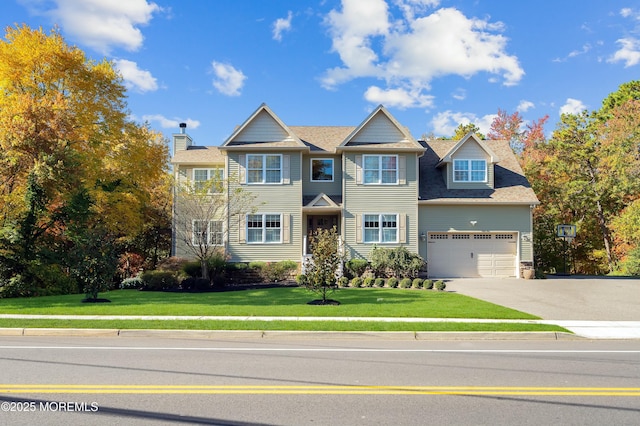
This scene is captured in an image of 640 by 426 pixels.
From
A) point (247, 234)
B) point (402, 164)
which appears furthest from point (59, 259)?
point (402, 164)

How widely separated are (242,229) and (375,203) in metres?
7.32

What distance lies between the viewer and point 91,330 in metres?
10.9

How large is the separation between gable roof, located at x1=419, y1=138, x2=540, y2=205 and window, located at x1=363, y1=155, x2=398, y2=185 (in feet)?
6.70

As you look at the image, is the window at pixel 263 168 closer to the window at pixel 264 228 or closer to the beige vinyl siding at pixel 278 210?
the beige vinyl siding at pixel 278 210

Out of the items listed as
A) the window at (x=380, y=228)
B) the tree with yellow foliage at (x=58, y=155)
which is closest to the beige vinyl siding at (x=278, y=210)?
the window at (x=380, y=228)

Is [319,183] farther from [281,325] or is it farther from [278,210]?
[281,325]

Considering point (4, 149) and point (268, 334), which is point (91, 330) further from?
point (4, 149)

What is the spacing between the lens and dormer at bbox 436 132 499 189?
85.0 feet

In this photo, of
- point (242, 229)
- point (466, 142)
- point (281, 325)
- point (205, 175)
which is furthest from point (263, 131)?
point (281, 325)

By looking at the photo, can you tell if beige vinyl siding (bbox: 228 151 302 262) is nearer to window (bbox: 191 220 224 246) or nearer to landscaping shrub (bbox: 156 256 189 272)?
window (bbox: 191 220 224 246)

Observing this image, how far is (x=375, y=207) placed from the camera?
25.1m

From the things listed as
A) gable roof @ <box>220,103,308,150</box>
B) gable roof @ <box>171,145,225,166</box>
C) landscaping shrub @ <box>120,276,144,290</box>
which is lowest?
landscaping shrub @ <box>120,276,144,290</box>

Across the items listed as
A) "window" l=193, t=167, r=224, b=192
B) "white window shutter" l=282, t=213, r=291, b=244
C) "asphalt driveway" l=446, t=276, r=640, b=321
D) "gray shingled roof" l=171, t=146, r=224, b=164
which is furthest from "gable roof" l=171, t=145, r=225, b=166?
"asphalt driveway" l=446, t=276, r=640, b=321

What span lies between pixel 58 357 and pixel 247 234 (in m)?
17.0
